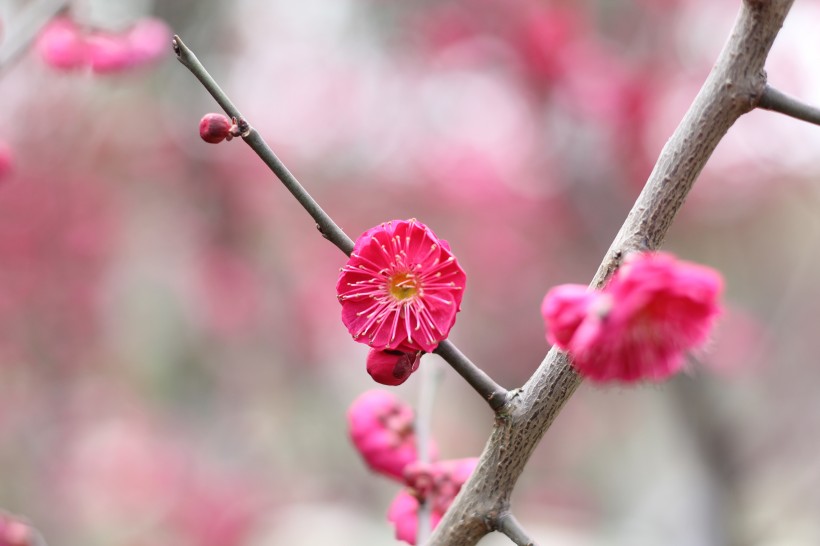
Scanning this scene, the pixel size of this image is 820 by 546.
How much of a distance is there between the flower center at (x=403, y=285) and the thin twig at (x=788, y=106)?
1.04 ft

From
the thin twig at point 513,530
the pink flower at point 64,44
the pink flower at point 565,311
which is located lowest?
the thin twig at point 513,530

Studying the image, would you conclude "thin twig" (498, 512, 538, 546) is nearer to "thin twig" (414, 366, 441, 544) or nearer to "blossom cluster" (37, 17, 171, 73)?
"thin twig" (414, 366, 441, 544)

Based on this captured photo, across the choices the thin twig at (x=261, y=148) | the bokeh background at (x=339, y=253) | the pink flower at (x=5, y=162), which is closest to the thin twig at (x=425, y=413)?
the thin twig at (x=261, y=148)

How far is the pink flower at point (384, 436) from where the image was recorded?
0.92m

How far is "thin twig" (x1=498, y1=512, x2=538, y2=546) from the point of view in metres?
0.61

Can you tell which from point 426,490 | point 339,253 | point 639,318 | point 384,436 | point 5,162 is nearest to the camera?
point 639,318

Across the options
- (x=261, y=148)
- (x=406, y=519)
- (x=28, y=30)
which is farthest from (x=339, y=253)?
(x=261, y=148)

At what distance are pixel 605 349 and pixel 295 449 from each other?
12.7ft

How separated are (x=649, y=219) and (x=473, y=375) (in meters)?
0.18

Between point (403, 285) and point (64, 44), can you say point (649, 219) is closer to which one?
point (403, 285)

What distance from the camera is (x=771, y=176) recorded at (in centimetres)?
296

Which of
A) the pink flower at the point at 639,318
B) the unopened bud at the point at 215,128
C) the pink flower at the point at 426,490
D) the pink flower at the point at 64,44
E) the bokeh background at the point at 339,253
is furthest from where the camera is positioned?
the bokeh background at the point at 339,253

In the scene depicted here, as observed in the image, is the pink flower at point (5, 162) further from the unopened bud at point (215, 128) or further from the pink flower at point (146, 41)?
the unopened bud at point (215, 128)

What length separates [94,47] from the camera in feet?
4.32
